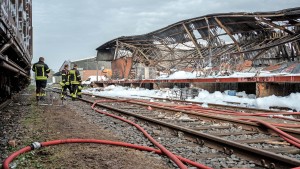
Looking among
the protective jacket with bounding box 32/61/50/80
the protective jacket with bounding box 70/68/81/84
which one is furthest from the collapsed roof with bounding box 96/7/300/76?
the protective jacket with bounding box 32/61/50/80

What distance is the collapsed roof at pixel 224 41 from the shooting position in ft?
56.3

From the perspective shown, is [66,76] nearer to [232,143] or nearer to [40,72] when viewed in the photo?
[40,72]

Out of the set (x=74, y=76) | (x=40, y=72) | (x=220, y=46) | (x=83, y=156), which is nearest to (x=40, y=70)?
(x=40, y=72)

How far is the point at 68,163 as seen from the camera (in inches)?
144

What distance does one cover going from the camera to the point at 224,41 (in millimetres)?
23453

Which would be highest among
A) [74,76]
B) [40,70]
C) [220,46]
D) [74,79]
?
[220,46]

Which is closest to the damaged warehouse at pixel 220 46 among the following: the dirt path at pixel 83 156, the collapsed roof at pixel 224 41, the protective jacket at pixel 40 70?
the collapsed roof at pixel 224 41

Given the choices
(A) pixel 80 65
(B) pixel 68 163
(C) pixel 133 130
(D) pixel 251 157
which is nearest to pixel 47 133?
(C) pixel 133 130

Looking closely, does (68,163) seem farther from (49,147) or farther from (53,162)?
(49,147)

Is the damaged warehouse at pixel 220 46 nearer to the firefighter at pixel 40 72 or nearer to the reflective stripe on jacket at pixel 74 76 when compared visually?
the reflective stripe on jacket at pixel 74 76

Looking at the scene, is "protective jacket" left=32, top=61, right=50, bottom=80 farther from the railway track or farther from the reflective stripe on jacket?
the railway track

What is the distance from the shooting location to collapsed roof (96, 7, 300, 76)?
17156 mm

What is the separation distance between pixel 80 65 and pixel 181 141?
Answer: 64689mm

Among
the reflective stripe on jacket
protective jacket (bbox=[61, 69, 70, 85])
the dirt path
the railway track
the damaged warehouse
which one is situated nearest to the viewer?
the dirt path
